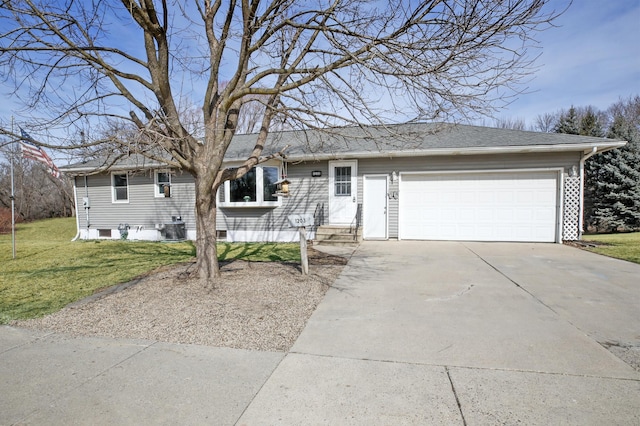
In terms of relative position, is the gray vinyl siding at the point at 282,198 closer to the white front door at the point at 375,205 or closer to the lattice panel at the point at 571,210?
the white front door at the point at 375,205

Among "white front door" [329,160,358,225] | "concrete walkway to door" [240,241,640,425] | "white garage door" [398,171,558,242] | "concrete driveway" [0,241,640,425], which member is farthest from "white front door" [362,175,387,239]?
"concrete driveway" [0,241,640,425]

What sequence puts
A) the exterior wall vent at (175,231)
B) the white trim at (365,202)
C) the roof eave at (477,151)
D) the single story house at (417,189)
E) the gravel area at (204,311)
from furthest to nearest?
the exterior wall vent at (175,231) → the white trim at (365,202) → the single story house at (417,189) → the roof eave at (477,151) → the gravel area at (204,311)

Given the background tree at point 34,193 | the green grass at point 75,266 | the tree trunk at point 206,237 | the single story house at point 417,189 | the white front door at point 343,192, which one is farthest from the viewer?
the background tree at point 34,193

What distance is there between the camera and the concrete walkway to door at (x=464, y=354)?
86.7 inches

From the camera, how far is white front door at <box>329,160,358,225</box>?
10.5m

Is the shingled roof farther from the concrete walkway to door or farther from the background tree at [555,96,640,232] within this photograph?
the background tree at [555,96,640,232]

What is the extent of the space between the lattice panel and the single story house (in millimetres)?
29

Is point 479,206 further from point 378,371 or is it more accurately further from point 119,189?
point 119,189

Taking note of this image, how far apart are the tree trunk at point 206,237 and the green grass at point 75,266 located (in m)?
1.72

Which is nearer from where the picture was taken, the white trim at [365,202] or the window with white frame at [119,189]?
the white trim at [365,202]

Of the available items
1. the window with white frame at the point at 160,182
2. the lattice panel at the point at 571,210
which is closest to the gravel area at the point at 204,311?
the window with white frame at the point at 160,182

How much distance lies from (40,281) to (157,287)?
8.81ft

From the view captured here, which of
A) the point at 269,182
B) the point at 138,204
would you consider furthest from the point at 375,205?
the point at 138,204

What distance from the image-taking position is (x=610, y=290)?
4.91m
